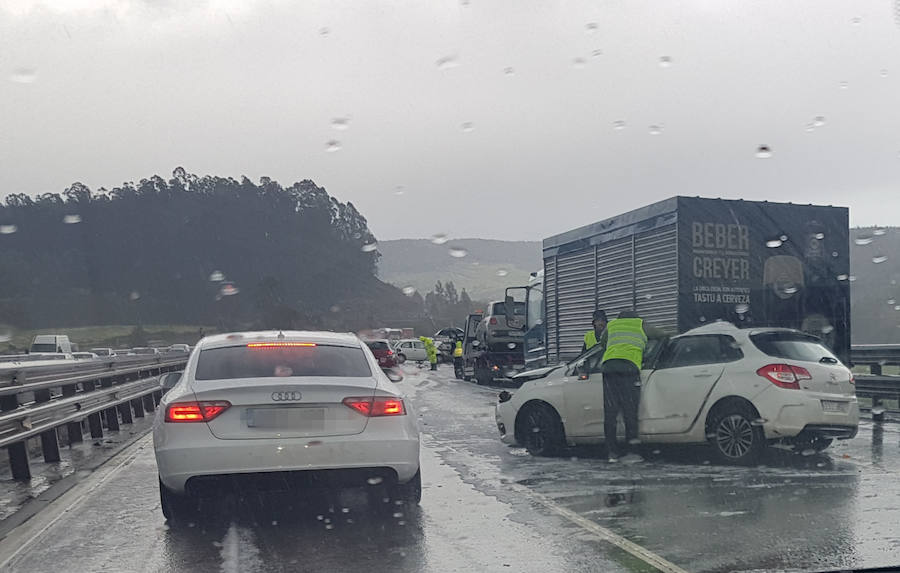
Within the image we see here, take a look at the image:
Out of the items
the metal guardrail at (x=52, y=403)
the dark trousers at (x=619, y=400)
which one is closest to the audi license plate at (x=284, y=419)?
the metal guardrail at (x=52, y=403)

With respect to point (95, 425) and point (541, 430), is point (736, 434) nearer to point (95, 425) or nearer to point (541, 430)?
point (541, 430)

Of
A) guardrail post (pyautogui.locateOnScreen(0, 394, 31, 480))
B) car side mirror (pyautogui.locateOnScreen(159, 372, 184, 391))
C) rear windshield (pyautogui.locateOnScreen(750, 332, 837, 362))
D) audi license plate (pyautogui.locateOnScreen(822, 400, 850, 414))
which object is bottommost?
guardrail post (pyautogui.locateOnScreen(0, 394, 31, 480))

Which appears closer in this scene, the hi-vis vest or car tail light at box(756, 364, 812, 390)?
car tail light at box(756, 364, 812, 390)

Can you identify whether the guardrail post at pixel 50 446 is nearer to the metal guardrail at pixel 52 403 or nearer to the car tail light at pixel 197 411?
the metal guardrail at pixel 52 403

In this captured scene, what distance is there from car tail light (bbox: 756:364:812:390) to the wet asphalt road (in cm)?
82

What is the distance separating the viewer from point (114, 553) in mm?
6305

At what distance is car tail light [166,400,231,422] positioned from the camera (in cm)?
689

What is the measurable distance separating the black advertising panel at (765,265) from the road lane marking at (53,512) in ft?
22.7

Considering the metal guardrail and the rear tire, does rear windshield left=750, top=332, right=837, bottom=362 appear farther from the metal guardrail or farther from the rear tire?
the metal guardrail

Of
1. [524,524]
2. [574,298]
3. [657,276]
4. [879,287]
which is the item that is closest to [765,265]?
[657,276]

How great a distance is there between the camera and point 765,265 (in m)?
12.9

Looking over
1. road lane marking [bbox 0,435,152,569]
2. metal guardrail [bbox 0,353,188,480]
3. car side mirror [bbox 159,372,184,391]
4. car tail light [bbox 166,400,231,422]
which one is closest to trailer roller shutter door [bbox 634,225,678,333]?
car side mirror [bbox 159,372,184,391]

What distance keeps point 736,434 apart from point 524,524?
3815mm

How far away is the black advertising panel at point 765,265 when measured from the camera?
12.4 metres
